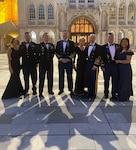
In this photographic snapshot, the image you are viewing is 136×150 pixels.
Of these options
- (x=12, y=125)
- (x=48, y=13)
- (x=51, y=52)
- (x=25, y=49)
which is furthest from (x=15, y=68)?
(x=48, y=13)

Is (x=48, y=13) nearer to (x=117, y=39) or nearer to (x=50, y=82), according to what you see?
(x=117, y=39)

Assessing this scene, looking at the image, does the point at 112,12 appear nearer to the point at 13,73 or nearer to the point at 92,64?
the point at 92,64

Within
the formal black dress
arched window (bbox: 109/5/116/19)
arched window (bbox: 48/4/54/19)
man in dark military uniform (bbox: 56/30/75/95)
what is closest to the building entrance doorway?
arched window (bbox: 48/4/54/19)

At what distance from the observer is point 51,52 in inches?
338

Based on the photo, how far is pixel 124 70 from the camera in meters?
7.80

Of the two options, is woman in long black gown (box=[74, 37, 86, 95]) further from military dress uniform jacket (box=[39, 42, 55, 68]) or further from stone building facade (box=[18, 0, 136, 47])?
stone building facade (box=[18, 0, 136, 47])

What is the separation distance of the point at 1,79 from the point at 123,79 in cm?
634

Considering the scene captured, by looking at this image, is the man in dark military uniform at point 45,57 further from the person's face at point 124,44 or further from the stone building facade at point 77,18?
the stone building facade at point 77,18

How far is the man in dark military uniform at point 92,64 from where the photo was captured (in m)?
8.08

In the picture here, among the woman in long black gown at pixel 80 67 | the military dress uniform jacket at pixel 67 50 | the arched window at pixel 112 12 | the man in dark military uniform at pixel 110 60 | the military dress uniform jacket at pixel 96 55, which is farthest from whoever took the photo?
the arched window at pixel 112 12

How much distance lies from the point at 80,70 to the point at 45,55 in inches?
46.6

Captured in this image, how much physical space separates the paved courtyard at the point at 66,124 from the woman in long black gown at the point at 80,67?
0.59 metres

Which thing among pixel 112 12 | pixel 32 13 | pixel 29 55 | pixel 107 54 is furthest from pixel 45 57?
pixel 112 12

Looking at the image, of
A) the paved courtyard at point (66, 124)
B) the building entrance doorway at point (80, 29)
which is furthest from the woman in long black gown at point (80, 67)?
the building entrance doorway at point (80, 29)
